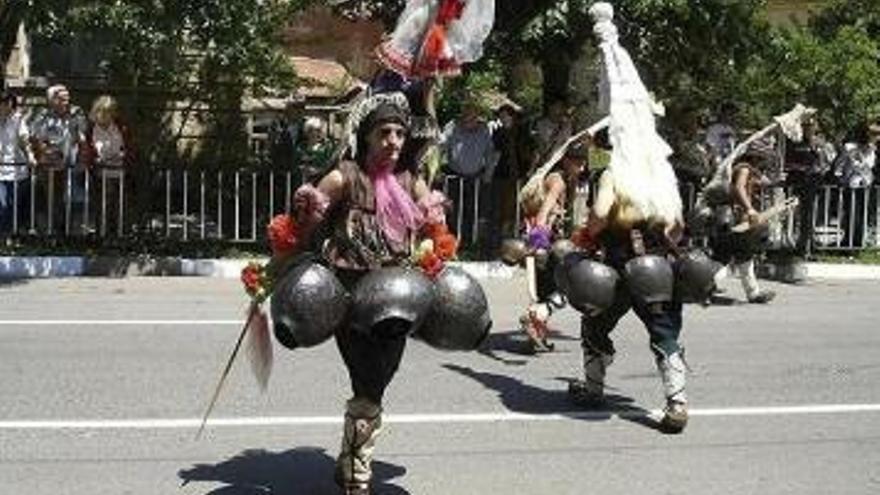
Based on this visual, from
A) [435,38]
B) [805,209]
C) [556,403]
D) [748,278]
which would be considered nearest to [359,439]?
[435,38]

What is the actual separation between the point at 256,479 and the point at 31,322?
5.01 m

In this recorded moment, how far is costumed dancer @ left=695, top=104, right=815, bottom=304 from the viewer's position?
1291 centimetres

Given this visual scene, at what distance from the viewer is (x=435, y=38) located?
6.20 m

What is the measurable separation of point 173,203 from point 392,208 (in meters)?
10.4

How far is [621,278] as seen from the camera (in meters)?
7.95

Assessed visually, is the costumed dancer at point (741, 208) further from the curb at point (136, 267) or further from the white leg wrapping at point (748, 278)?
the curb at point (136, 267)

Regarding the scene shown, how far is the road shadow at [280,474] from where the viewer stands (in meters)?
6.68

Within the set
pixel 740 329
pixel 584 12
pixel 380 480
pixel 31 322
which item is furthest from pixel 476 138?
pixel 380 480

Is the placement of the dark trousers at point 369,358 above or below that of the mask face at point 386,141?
below

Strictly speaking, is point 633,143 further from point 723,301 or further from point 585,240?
point 723,301

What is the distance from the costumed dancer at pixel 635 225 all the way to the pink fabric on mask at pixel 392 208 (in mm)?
1979

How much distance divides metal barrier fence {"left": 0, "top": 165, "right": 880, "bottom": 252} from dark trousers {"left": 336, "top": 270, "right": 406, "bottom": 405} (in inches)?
377

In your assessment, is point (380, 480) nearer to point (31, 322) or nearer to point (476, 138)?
point (31, 322)

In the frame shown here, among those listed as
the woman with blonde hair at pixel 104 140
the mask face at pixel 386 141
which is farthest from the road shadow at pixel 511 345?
the woman with blonde hair at pixel 104 140
